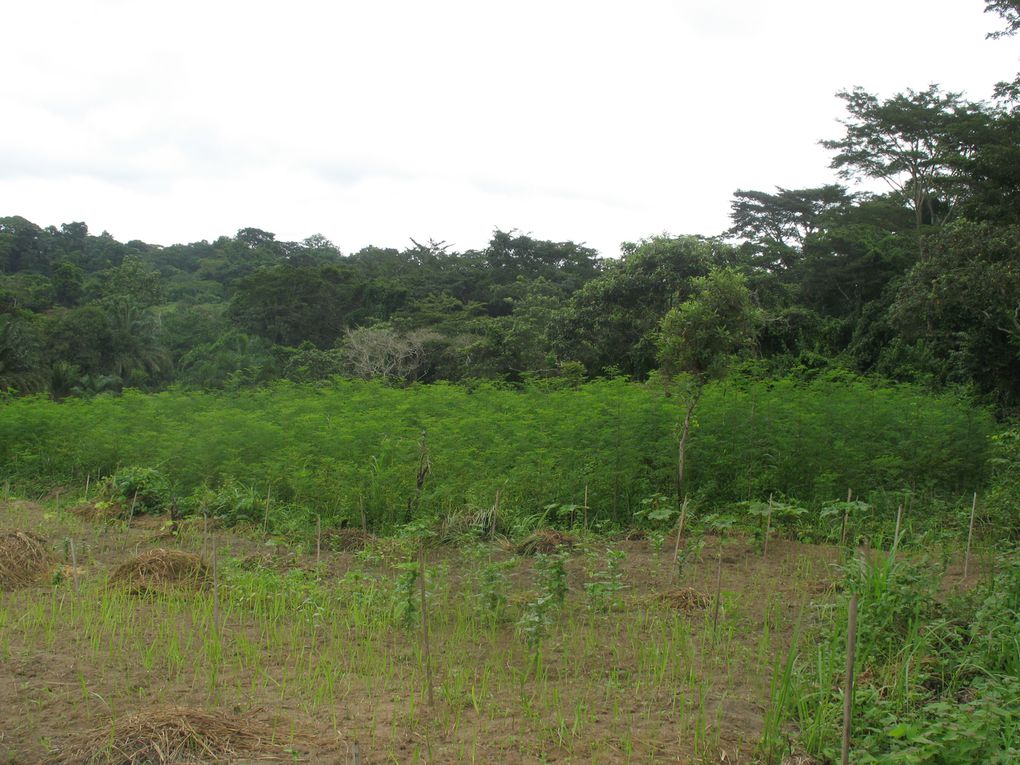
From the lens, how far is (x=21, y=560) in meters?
6.79

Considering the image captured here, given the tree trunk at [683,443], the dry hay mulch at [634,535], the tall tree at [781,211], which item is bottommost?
the dry hay mulch at [634,535]

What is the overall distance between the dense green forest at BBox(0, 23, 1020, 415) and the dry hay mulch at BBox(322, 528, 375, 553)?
4.22 meters

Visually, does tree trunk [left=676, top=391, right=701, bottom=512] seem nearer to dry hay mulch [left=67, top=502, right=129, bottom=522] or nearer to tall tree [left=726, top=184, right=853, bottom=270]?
dry hay mulch [left=67, top=502, right=129, bottom=522]

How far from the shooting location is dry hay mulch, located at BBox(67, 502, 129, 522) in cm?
956

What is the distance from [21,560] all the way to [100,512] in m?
3.00

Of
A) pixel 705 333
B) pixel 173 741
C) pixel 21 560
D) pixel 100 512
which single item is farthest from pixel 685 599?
pixel 100 512

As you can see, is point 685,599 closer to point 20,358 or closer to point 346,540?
point 346,540

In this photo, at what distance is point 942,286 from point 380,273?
116 ft

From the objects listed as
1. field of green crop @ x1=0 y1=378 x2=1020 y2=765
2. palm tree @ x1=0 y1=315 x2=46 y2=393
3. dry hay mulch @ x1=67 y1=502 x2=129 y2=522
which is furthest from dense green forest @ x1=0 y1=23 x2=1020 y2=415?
dry hay mulch @ x1=67 y1=502 x2=129 y2=522

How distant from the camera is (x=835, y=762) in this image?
3.54 metres

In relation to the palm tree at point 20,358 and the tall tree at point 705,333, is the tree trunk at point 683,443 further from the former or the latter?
the palm tree at point 20,358

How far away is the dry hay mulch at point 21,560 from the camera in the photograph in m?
6.56

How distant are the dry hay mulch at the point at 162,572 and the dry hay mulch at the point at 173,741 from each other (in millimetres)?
2503

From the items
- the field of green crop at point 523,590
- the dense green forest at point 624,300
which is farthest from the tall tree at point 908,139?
the field of green crop at point 523,590
